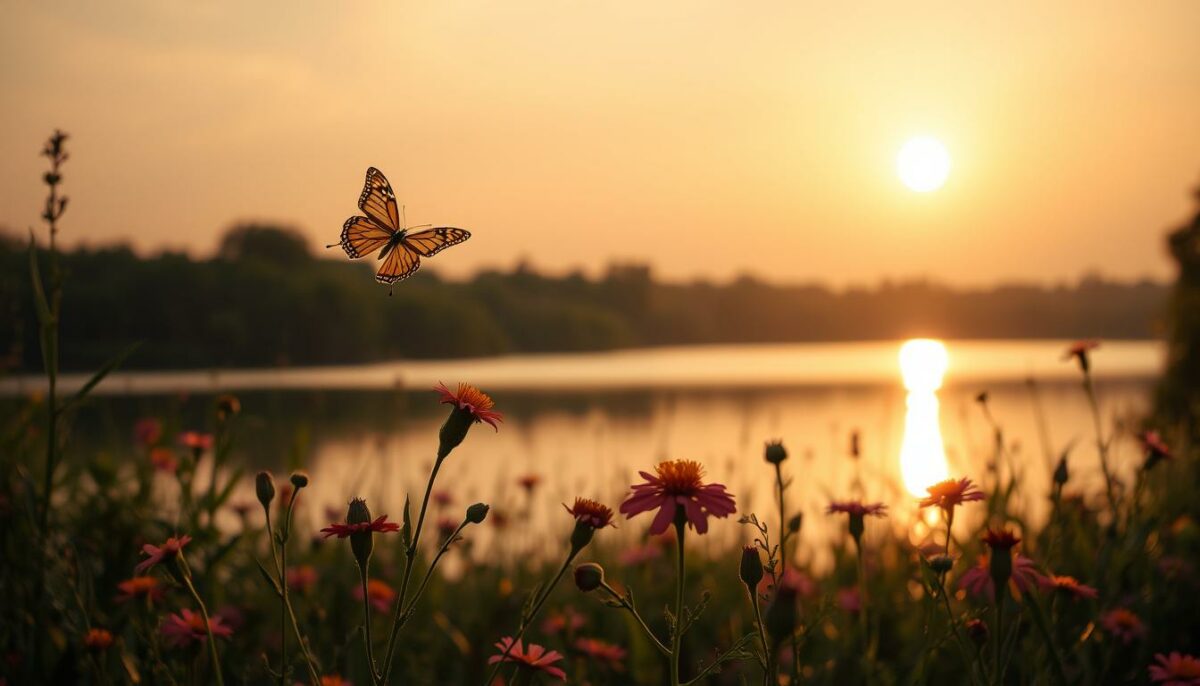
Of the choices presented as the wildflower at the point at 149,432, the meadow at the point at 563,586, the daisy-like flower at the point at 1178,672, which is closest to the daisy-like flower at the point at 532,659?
the meadow at the point at 563,586

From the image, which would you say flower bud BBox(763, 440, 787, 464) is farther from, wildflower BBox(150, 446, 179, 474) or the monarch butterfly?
wildflower BBox(150, 446, 179, 474)

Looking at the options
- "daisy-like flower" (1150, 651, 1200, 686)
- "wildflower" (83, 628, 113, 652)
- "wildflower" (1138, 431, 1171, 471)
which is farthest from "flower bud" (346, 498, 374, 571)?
"wildflower" (1138, 431, 1171, 471)

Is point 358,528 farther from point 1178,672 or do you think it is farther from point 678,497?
point 1178,672

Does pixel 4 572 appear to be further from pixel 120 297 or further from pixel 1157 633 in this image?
pixel 120 297

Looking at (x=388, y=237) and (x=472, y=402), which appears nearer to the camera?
(x=388, y=237)

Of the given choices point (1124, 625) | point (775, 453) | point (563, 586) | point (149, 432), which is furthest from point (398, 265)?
point (563, 586)

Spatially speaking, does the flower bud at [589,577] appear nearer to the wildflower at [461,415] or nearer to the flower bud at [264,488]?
the wildflower at [461,415]
